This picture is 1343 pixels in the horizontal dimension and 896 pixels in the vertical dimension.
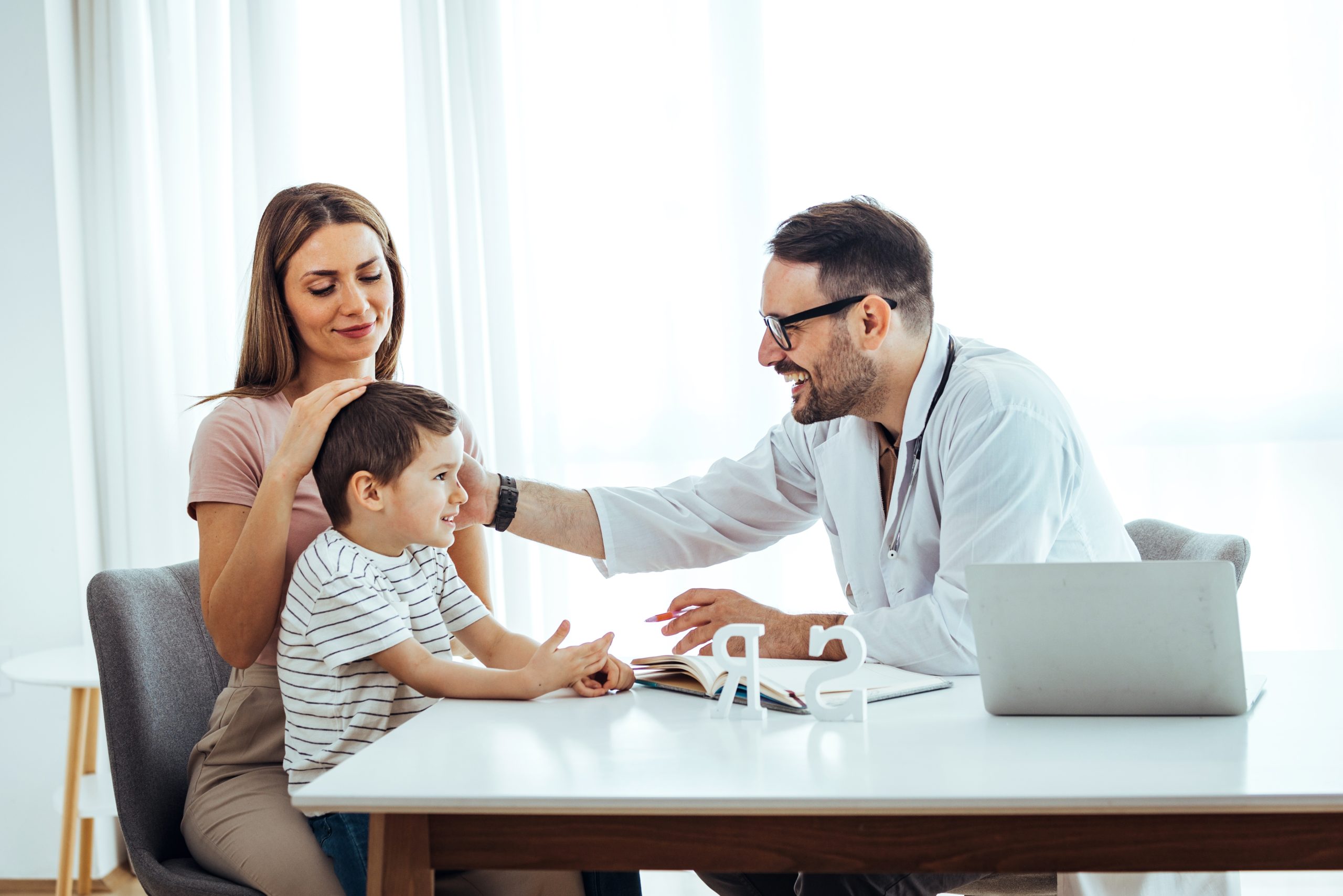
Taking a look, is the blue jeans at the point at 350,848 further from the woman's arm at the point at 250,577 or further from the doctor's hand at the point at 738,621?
the doctor's hand at the point at 738,621

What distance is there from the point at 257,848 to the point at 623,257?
2040 mm

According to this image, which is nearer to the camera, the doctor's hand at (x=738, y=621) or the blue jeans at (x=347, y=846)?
the blue jeans at (x=347, y=846)

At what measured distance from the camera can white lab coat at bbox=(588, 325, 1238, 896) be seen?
151 cm

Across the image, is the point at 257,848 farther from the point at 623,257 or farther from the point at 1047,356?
the point at 1047,356

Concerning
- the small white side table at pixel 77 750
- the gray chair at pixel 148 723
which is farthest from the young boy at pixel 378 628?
the small white side table at pixel 77 750

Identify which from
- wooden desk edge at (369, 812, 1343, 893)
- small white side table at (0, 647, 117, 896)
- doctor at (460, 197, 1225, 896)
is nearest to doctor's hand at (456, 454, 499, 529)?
doctor at (460, 197, 1225, 896)

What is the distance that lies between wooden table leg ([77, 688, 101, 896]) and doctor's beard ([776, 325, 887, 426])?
2.14 m

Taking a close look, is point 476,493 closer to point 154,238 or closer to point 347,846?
point 347,846

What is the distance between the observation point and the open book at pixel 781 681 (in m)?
1.25

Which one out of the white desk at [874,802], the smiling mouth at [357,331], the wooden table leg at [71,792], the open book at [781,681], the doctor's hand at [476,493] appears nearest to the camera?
the white desk at [874,802]

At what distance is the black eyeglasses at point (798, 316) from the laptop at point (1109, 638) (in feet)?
2.62

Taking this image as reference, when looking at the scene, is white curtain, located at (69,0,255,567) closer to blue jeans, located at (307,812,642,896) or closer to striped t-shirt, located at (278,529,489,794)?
striped t-shirt, located at (278,529,489,794)

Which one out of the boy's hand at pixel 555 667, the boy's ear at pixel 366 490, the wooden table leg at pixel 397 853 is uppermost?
Answer: the boy's ear at pixel 366 490

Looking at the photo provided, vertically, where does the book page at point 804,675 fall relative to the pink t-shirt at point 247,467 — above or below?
below
